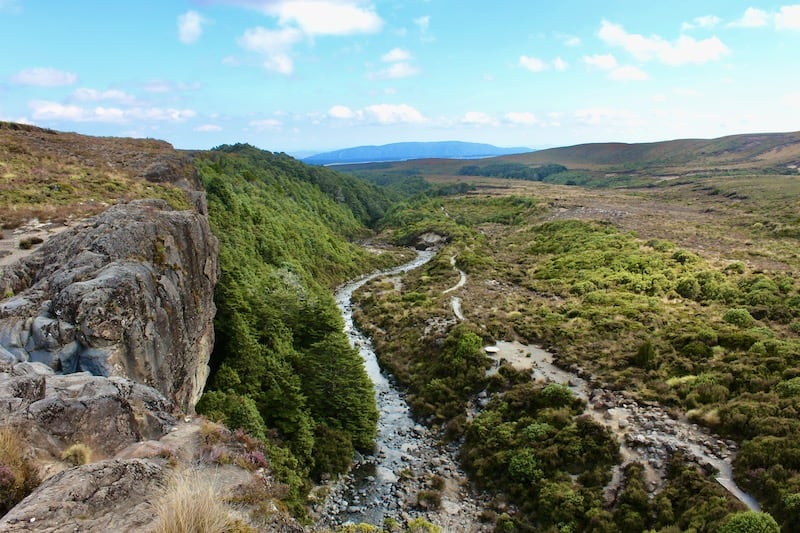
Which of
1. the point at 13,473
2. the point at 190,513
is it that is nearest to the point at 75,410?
the point at 13,473

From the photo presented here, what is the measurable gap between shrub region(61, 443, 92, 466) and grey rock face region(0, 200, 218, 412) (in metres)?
4.12

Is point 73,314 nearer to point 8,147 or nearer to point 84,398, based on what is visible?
point 84,398

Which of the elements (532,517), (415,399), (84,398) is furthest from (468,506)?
(84,398)

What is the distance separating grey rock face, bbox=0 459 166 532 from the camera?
25.5ft

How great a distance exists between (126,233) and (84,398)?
956 cm

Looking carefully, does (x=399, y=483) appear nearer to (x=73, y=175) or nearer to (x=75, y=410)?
(x=75, y=410)

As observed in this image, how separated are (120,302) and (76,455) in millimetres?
6278

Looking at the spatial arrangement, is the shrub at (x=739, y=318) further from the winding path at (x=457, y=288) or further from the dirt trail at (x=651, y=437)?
the winding path at (x=457, y=288)

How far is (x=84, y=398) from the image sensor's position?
11703 mm

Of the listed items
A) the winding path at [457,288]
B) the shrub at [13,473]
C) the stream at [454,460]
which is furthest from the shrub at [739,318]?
the shrub at [13,473]

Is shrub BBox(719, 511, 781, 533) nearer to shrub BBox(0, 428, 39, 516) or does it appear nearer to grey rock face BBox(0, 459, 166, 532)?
grey rock face BBox(0, 459, 166, 532)

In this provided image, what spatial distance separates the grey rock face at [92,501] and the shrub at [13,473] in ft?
1.79

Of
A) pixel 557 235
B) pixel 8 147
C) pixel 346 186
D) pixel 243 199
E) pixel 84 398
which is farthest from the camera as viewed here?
pixel 346 186

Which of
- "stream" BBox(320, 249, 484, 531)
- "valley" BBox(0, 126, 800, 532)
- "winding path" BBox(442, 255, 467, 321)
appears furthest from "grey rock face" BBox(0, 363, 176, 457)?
"winding path" BBox(442, 255, 467, 321)
